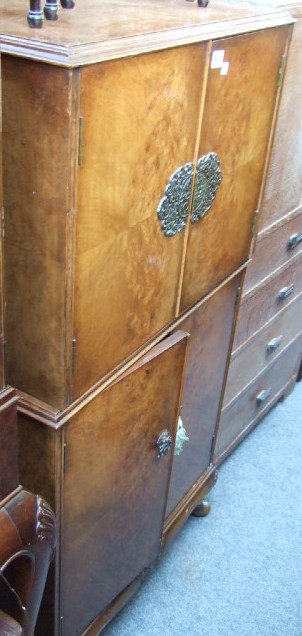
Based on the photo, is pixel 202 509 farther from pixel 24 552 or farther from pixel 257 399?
pixel 24 552

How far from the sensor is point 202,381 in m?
1.57

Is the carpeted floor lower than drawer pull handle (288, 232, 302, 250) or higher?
lower

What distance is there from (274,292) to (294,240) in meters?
0.16

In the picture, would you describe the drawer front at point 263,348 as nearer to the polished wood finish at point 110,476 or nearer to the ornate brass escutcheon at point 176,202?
the polished wood finish at point 110,476

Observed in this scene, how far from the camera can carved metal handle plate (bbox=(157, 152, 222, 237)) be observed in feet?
3.43

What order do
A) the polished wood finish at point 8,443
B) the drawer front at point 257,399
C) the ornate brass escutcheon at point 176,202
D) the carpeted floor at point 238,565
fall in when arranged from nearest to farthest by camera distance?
the polished wood finish at point 8,443 < the ornate brass escutcheon at point 176,202 < the carpeted floor at point 238,565 < the drawer front at point 257,399

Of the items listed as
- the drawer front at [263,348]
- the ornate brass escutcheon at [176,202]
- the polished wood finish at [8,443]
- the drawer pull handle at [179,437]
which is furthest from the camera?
the drawer front at [263,348]

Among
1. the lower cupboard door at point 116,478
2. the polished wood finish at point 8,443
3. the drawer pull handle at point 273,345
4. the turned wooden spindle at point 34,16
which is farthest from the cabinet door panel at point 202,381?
the turned wooden spindle at point 34,16

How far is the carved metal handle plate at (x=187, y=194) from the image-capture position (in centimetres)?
105

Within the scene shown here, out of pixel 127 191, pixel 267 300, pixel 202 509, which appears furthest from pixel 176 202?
pixel 202 509

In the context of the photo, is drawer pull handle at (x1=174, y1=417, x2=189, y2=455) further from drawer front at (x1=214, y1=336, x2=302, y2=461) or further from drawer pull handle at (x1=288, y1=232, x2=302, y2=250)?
drawer pull handle at (x1=288, y1=232, x2=302, y2=250)

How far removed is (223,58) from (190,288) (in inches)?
16.6

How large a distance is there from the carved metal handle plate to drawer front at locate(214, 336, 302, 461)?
2.84ft

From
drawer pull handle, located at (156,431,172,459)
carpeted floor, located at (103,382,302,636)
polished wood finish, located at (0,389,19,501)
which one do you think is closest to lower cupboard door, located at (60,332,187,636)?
drawer pull handle, located at (156,431,172,459)
